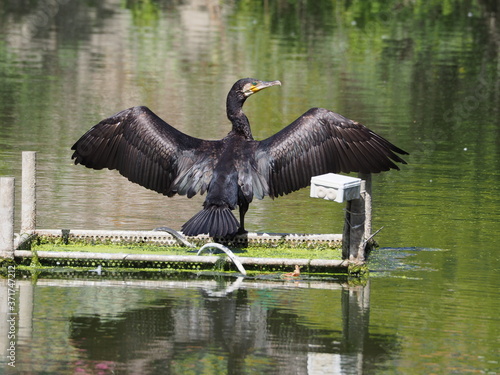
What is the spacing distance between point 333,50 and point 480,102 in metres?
6.71

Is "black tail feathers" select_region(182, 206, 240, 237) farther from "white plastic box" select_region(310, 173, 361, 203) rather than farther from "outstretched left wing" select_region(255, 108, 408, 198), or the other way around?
"white plastic box" select_region(310, 173, 361, 203)

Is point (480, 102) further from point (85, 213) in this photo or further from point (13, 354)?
point (13, 354)

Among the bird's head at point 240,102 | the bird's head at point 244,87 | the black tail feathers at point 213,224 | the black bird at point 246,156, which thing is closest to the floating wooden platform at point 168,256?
the black tail feathers at point 213,224

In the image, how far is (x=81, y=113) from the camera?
19.4 m

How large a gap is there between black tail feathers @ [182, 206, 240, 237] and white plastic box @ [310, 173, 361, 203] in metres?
0.76

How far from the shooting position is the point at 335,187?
9852 millimetres

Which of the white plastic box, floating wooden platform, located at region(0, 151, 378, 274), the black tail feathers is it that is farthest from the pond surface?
the white plastic box

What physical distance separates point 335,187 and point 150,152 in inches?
81.5

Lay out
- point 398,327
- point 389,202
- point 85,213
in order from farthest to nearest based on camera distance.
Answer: point 389,202, point 85,213, point 398,327

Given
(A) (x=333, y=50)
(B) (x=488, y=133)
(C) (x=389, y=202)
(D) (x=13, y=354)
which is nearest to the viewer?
(D) (x=13, y=354)

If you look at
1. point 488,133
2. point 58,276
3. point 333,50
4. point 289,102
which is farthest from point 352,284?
point 333,50

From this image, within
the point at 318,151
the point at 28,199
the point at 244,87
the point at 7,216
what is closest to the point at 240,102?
the point at 244,87

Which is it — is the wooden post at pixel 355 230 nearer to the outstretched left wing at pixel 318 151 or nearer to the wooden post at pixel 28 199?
the outstretched left wing at pixel 318 151

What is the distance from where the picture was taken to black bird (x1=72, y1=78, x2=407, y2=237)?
10.8m
